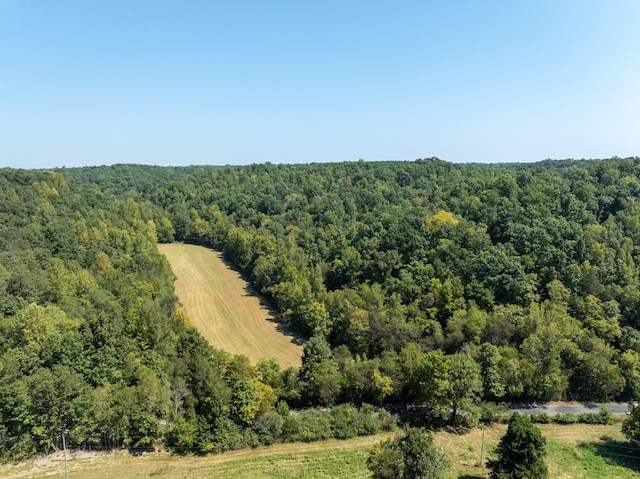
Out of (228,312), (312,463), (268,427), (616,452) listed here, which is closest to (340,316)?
(228,312)

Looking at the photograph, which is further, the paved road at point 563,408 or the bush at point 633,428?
the paved road at point 563,408

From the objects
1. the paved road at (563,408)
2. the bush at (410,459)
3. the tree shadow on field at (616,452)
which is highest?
the bush at (410,459)

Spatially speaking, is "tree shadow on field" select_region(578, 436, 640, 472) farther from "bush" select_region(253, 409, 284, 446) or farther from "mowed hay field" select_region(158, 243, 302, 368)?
"mowed hay field" select_region(158, 243, 302, 368)

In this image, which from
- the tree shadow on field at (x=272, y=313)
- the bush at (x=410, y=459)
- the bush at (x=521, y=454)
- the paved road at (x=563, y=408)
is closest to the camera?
the bush at (x=410, y=459)

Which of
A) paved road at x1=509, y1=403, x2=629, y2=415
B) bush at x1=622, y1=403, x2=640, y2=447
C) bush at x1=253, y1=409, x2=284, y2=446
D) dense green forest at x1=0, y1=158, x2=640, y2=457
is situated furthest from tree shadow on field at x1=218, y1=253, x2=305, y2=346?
bush at x1=622, y1=403, x2=640, y2=447

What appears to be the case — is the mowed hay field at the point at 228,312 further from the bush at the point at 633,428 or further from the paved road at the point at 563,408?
the bush at the point at 633,428

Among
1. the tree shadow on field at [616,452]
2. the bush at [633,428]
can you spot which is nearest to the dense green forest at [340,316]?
the tree shadow on field at [616,452]
